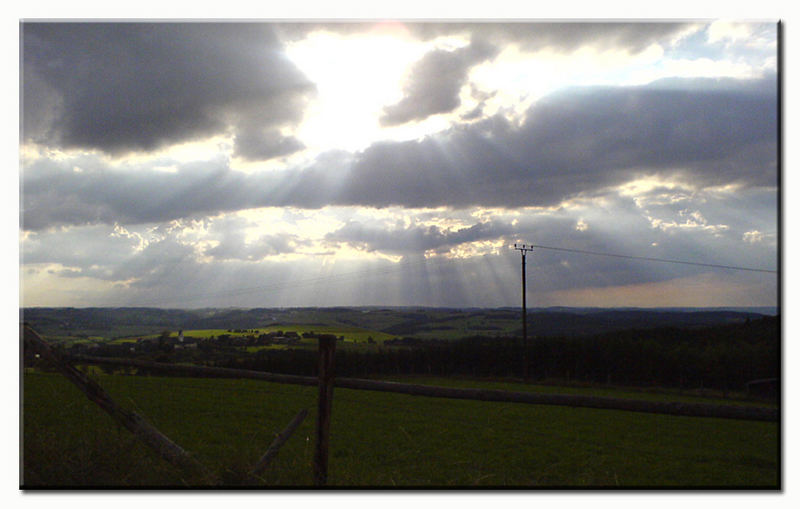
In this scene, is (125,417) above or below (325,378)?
below

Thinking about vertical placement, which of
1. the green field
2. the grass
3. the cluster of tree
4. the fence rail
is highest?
the fence rail

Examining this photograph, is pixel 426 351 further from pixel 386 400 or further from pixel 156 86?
pixel 156 86

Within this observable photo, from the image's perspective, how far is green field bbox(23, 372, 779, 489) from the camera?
3820 millimetres

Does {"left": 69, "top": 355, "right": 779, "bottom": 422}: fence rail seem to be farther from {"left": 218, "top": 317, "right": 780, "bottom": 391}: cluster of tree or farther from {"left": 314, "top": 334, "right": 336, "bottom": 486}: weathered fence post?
{"left": 218, "top": 317, "right": 780, "bottom": 391}: cluster of tree

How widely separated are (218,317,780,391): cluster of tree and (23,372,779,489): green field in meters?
8.15

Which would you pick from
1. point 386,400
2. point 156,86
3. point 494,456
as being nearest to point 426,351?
point 386,400

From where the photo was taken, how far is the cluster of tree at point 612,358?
27.0 metres

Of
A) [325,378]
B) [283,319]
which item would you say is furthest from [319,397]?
[283,319]

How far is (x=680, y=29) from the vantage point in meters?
5.40

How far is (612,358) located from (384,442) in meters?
32.2

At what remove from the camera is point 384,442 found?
10.2m

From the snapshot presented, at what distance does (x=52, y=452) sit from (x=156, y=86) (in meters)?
4.79

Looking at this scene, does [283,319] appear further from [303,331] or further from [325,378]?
[325,378]

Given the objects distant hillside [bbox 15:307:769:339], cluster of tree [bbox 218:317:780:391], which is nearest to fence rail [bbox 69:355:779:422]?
distant hillside [bbox 15:307:769:339]
